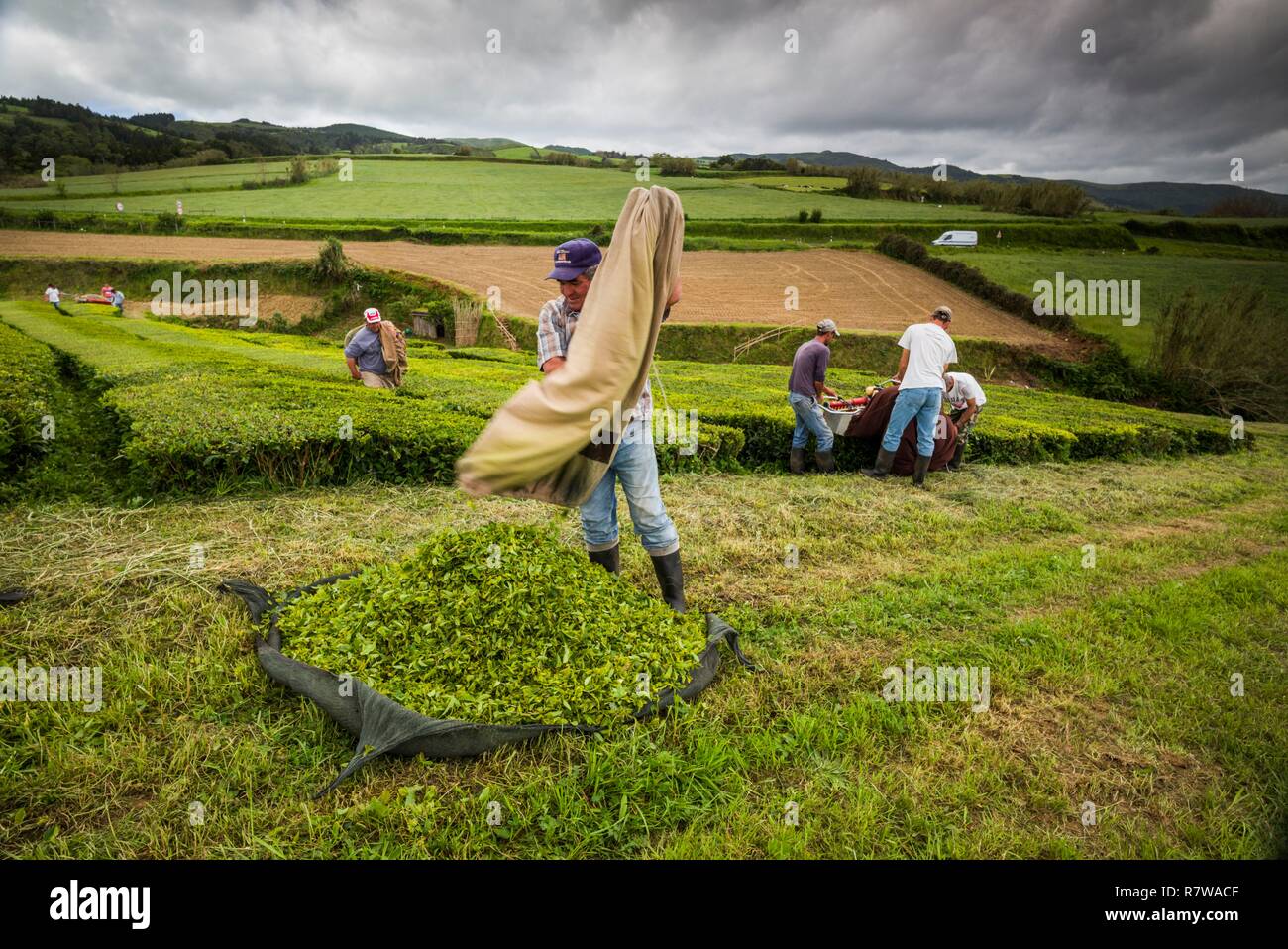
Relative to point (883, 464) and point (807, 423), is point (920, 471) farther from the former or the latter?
point (807, 423)

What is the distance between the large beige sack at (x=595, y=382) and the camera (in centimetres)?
288

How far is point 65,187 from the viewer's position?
48.0 m

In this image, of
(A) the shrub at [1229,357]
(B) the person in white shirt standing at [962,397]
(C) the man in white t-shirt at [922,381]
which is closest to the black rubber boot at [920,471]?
(C) the man in white t-shirt at [922,381]

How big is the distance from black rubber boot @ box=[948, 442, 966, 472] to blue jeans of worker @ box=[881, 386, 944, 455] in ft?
3.50

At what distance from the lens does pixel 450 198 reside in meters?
50.1

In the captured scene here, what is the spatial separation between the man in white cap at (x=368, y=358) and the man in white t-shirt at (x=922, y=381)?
25.6 ft

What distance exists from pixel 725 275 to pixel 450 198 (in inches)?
1114

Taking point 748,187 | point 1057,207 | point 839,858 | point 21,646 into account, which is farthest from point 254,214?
point 1057,207

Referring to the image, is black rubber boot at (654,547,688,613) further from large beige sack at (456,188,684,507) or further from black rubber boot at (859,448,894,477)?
black rubber boot at (859,448,894,477)

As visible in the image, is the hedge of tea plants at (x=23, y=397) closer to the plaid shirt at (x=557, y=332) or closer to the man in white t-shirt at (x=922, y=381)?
the plaid shirt at (x=557, y=332)

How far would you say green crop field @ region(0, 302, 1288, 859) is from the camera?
2652 mm

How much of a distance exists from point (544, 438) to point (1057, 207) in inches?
2151

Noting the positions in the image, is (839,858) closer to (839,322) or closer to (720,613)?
(720,613)

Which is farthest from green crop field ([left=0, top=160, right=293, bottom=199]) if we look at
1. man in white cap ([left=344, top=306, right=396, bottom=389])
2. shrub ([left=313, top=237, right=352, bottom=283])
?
man in white cap ([left=344, top=306, right=396, bottom=389])
